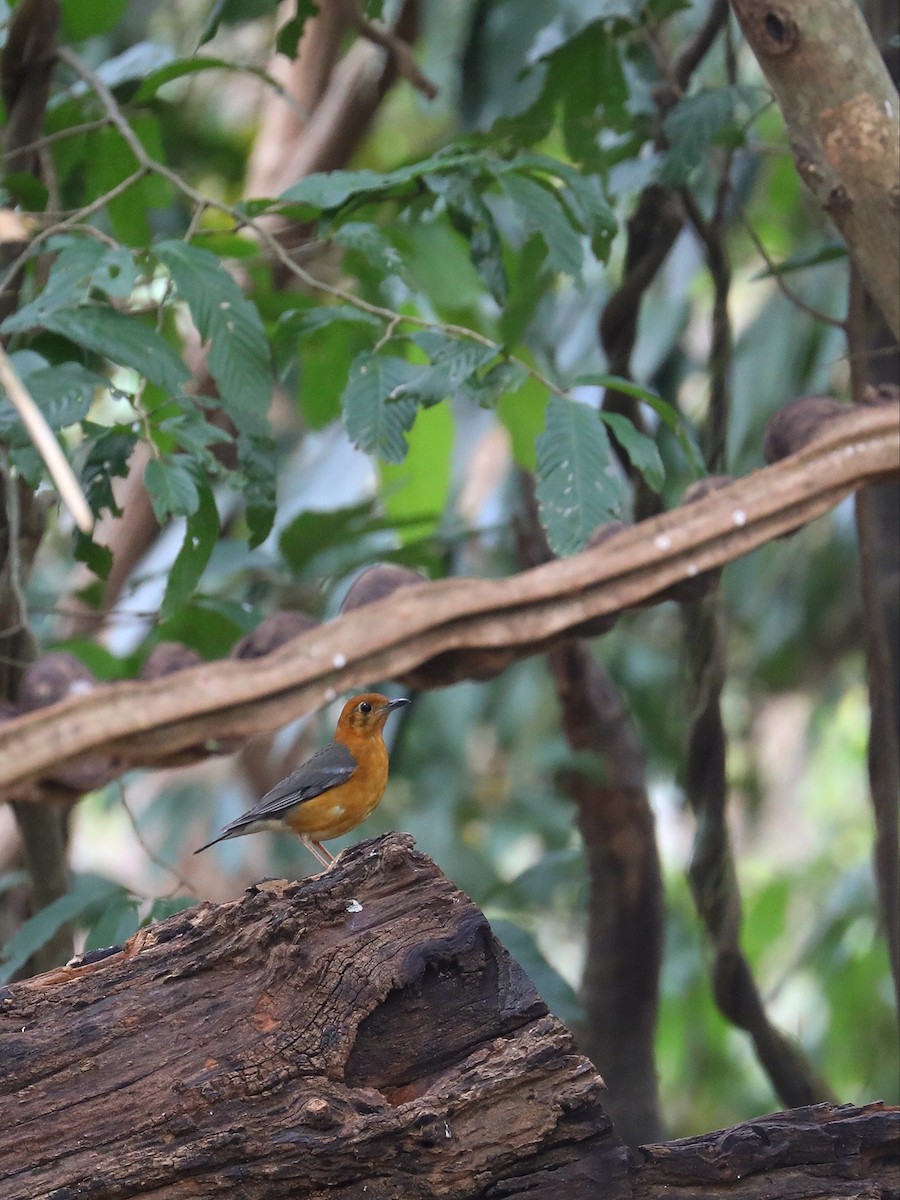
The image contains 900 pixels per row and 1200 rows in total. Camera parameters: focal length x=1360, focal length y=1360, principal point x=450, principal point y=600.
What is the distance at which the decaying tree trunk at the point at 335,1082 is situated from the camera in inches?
59.4

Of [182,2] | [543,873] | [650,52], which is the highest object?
[182,2]

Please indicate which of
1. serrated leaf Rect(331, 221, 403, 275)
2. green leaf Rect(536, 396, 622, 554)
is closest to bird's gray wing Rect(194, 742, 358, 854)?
green leaf Rect(536, 396, 622, 554)

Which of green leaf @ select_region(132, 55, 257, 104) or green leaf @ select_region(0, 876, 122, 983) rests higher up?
green leaf @ select_region(132, 55, 257, 104)

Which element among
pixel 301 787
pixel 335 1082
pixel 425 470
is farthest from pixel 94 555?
pixel 425 470

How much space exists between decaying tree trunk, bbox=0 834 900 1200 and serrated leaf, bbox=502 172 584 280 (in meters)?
1.26

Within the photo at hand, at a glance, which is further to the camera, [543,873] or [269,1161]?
[543,873]

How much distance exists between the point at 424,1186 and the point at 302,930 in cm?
32

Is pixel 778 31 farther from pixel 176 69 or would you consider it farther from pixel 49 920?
pixel 49 920

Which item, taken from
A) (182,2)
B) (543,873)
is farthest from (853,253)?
(182,2)

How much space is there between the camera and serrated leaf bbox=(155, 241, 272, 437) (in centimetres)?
232

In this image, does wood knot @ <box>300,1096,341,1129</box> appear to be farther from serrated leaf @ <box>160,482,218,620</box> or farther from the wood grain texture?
serrated leaf @ <box>160,482,218,620</box>

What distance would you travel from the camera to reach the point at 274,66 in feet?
16.5

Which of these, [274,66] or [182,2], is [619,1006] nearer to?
[274,66]

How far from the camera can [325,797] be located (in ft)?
9.17
